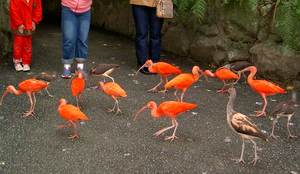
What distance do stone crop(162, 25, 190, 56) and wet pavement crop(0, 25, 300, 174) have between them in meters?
1.32

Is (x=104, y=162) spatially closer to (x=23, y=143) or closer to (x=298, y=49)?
(x=23, y=143)

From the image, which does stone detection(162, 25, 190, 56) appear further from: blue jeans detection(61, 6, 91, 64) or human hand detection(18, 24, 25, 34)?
human hand detection(18, 24, 25, 34)

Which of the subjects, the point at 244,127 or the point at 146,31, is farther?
the point at 146,31

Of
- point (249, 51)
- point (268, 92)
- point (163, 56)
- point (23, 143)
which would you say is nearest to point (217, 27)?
point (249, 51)

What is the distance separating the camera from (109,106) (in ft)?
20.2

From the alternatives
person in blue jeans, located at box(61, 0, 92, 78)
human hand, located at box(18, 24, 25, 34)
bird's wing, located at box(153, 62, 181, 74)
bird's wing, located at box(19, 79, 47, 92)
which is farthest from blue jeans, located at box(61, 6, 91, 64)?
bird's wing, located at box(19, 79, 47, 92)

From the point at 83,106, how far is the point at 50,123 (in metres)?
0.64

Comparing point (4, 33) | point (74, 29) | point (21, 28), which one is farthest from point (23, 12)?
point (4, 33)

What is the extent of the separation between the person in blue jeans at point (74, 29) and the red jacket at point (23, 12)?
0.49 meters

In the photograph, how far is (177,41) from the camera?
8.41 meters

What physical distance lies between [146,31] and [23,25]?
1727mm

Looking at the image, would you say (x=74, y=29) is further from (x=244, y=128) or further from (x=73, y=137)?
(x=244, y=128)

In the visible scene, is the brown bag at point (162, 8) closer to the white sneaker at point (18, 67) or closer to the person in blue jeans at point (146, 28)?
the person in blue jeans at point (146, 28)

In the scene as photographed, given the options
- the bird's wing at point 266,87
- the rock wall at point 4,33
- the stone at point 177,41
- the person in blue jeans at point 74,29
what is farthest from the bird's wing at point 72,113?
the stone at point 177,41
